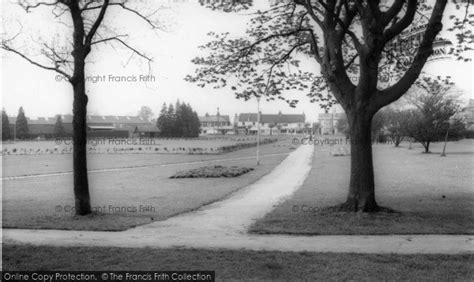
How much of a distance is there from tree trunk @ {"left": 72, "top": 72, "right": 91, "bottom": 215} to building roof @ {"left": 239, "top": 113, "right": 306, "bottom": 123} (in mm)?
143909

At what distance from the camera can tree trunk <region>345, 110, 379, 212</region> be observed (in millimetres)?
11820

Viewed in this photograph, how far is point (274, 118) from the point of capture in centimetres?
15725

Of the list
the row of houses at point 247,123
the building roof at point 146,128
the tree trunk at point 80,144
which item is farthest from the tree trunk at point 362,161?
the row of houses at point 247,123

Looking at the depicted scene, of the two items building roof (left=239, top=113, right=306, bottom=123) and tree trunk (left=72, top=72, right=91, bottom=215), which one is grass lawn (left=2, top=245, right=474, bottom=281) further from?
building roof (left=239, top=113, right=306, bottom=123)

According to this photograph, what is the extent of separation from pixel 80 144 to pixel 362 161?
Answer: 7493 mm

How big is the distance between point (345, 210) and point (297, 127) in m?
146

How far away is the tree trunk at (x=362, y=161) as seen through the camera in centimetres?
1182

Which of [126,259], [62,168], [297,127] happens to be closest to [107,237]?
[126,259]

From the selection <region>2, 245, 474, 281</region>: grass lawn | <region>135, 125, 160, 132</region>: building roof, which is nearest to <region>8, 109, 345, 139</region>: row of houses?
<region>135, 125, 160, 132</region>: building roof
